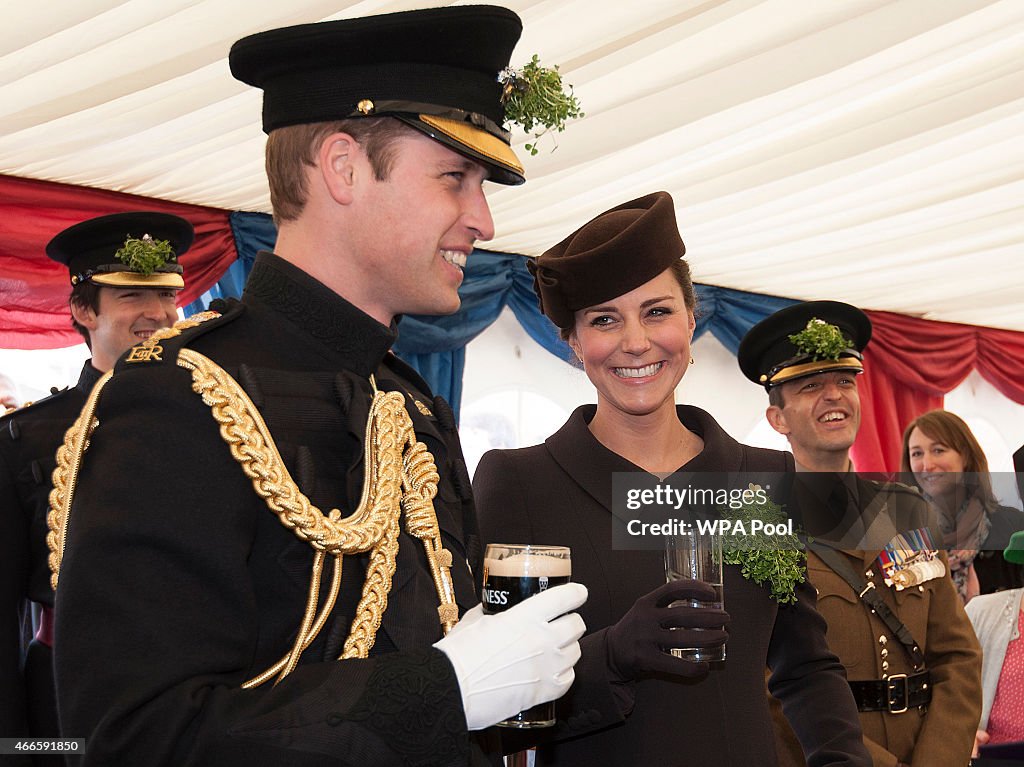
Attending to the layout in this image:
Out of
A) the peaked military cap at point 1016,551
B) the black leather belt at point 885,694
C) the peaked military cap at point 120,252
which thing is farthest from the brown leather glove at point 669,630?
the peaked military cap at point 120,252

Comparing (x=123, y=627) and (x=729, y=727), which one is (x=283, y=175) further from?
(x=729, y=727)

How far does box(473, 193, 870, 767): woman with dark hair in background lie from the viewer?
2.05 metres

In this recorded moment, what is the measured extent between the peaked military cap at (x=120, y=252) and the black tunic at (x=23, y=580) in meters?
1.19

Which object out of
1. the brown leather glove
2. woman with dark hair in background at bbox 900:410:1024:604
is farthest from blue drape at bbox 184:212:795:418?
the brown leather glove

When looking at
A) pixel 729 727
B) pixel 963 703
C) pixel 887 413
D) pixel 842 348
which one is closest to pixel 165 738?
pixel 729 727

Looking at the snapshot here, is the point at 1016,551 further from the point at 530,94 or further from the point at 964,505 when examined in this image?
the point at 530,94

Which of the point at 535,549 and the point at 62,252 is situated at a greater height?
the point at 62,252

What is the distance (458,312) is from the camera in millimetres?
6270

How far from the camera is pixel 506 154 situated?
154 centimetres

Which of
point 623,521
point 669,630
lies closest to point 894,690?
point 623,521

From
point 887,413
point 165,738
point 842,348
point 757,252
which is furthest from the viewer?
point 887,413

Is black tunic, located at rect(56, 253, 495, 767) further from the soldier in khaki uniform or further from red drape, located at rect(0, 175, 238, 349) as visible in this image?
red drape, located at rect(0, 175, 238, 349)

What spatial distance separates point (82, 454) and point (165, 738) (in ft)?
1.14

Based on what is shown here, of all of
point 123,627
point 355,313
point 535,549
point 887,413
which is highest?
point 887,413
